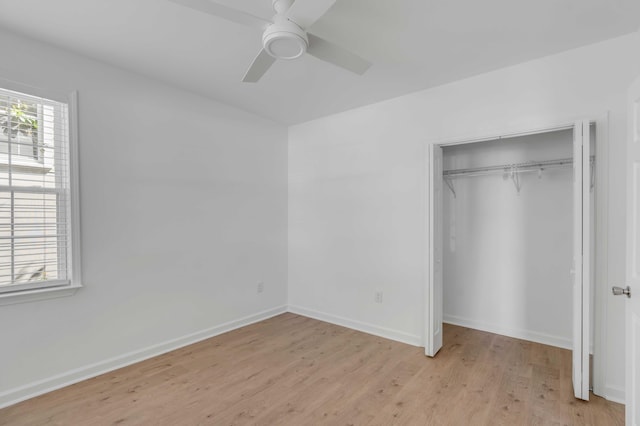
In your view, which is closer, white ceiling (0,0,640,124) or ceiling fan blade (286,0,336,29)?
ceiling fan blade (286,0,336,29)

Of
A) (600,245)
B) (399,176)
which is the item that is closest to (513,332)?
(600,245)

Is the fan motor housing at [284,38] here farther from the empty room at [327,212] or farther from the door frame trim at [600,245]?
the door frame trim at [600,245]

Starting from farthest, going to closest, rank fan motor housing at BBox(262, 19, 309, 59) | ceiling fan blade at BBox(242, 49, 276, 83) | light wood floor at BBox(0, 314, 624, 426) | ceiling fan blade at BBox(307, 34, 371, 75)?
light wood floor at BBox(0, 314, 624, 426)
ceiling fan blade at BBox(242, 49, 276, 83)
ceiling fan blade at BBox(307, 34, 371, 75)
fan motor housing at BBox(262, 19, 309, 59)

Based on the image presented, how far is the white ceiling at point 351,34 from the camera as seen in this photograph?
2.06 metres

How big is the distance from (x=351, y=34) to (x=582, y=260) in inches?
92.2

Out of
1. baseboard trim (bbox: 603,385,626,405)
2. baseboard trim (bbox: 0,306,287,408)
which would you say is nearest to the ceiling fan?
baseboard trim (bbox: 0,306,287,408)

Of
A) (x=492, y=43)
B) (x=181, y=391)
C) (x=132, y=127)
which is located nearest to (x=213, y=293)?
(x=181, y=391)

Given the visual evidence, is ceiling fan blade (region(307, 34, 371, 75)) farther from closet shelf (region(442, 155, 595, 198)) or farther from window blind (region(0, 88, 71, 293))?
closet shelf (region(442, 155, 595, 198))

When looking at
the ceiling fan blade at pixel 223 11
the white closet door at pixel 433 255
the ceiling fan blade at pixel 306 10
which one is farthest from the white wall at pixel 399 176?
the ceiling fan blade at pixel 223 11

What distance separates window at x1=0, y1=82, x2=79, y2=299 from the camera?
2.34 meters

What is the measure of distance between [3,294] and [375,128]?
3.58m

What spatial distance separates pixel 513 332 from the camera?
354 cm

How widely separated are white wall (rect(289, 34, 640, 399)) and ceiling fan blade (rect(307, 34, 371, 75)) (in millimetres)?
1494

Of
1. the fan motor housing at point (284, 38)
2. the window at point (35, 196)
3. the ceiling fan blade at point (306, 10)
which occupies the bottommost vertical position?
the window at point (35, 196)
